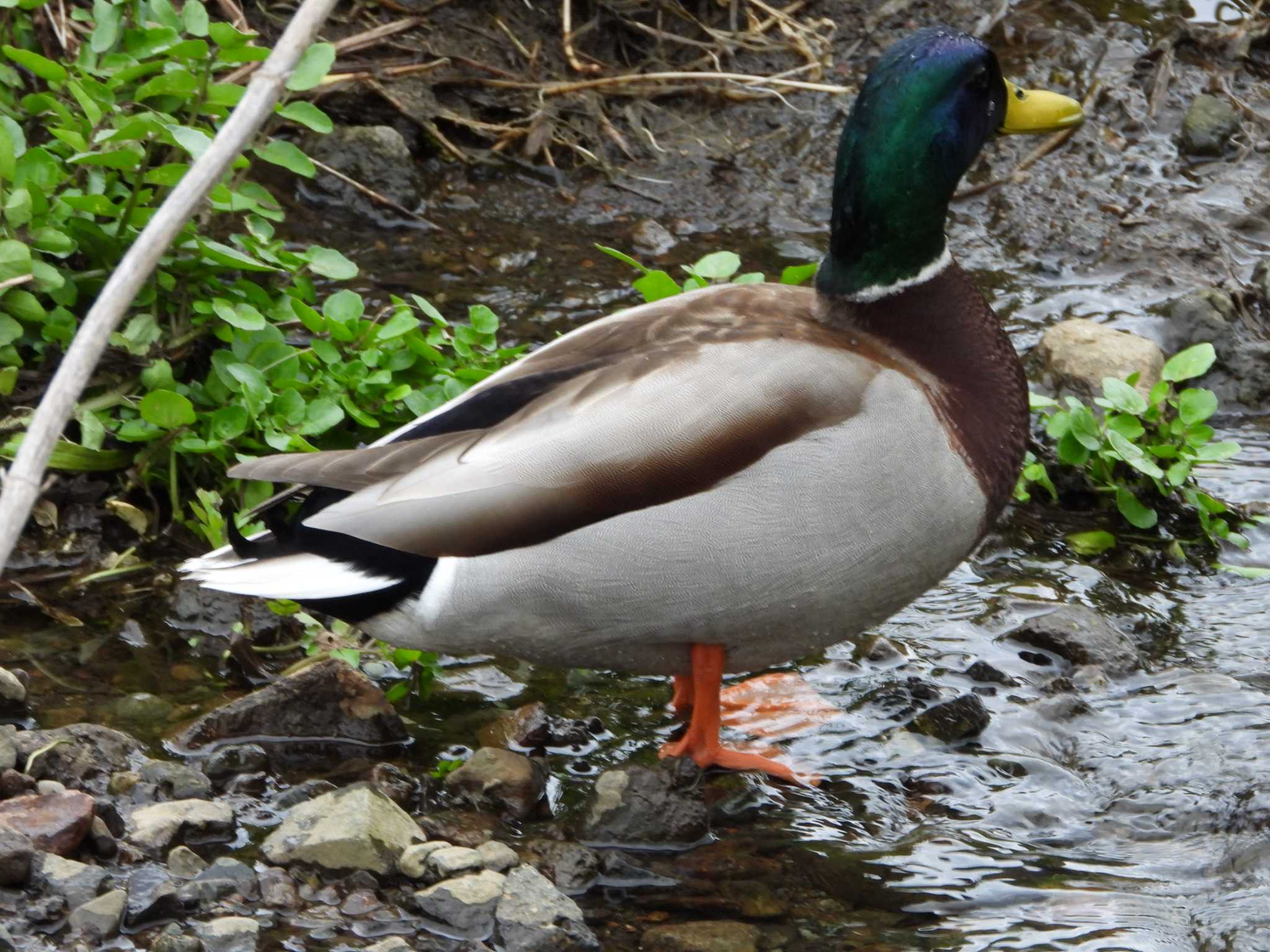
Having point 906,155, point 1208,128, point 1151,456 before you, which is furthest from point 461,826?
point 1208,128

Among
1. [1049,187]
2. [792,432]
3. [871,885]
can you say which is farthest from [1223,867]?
[1049,187]

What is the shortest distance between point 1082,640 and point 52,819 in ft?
7.94

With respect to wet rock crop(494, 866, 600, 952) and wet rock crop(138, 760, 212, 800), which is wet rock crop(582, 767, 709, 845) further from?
wet rock crop(138, 760, 212, 800)

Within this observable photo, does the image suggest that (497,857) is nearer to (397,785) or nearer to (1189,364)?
(397,785)

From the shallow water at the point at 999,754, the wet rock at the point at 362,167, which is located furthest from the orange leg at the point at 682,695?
the wet rock at the point at 362,167

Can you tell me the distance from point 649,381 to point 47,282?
165cm

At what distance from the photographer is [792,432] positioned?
3350 millimetres

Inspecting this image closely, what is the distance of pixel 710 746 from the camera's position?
3.72m

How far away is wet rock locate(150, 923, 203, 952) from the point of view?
2.75m

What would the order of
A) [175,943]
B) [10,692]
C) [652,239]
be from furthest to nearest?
1. [652,239]
2. [10,692]
3. [175,943]

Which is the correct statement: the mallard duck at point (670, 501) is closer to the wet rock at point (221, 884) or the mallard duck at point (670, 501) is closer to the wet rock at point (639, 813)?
the wet rock at point (639, 813)

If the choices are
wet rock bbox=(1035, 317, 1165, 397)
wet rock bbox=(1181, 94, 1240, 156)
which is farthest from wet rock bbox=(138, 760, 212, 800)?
wet rock bbox=(1181, 94, 1240, 156)

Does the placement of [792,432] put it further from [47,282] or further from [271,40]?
[271,40]

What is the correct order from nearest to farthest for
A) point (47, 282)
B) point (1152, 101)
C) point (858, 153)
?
point (858, 153) → point (47, 282) → point (1152, 101)
